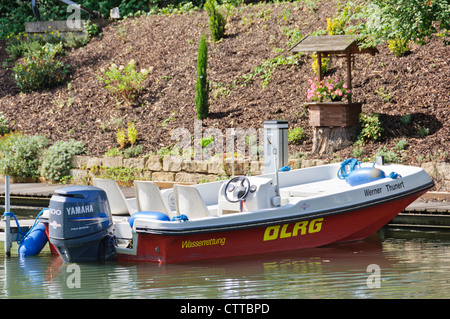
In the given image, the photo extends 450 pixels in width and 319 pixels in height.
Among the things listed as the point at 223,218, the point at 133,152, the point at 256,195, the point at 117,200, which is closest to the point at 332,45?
the point at 133,152

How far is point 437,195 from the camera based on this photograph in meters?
11.5

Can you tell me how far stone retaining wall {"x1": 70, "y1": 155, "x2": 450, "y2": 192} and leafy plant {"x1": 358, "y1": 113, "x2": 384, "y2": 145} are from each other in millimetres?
1047

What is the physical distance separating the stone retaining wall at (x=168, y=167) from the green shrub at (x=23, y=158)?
0.97 m

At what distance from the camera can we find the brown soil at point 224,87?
539 inches

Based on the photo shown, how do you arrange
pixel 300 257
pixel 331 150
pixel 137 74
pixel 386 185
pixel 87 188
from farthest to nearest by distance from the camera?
1. pixel 137 74
2. pixel 331 150
3. pixel 386 185
4. pixel 300 257
5. pixel 87 188

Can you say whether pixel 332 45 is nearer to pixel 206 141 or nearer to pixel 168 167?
pixel 206 141

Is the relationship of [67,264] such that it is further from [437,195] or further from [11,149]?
[11,149]

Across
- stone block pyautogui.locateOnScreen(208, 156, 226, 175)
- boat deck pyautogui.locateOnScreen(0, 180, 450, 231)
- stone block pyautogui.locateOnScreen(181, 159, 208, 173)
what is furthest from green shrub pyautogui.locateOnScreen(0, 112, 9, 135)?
boat deck pyautogui.locateOnScreen(0, 180, 450, 231)

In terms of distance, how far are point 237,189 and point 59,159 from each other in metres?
6.97

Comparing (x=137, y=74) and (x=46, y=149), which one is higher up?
(x=137, y=74)

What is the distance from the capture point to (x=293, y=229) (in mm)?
9422
